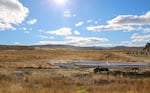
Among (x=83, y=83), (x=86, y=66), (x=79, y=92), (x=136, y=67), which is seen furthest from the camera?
(x=86, y=66)

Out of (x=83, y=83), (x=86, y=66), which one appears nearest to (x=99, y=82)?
(x=83, y=83)

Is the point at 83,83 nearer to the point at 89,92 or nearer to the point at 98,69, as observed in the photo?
the point at 89,92

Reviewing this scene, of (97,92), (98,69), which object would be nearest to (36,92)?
(97,92)

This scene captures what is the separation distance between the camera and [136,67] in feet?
95.3

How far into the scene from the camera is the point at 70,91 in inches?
544

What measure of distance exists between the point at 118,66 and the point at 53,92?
1744cm

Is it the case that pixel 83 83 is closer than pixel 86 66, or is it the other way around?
pixel 83 83

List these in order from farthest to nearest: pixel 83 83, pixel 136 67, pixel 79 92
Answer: pixel 136 67 < pixel 83 83 < pixel 79 92

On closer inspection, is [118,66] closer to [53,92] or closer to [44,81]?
[44,81]

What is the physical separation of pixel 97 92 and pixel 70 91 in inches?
48.6

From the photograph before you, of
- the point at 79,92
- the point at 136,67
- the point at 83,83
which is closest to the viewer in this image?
the point at 79,92

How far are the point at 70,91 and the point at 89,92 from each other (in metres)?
0.87

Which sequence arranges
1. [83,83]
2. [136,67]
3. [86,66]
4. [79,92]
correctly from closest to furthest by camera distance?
[79,92]
[83,83]
[136,67]
[86,66]

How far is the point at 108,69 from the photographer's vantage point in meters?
28.5
